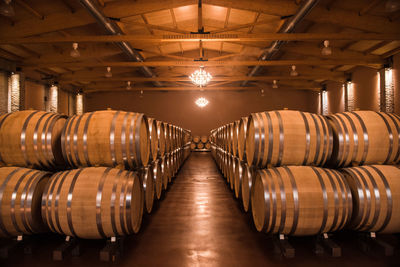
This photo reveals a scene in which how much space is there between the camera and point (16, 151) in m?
2.39

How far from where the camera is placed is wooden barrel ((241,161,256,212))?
2883 millimetres

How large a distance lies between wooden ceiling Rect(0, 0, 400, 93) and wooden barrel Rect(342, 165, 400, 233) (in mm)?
5989

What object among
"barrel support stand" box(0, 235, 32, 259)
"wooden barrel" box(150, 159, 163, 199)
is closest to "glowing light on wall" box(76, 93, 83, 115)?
"wooden barrel" box(150, 159, 163, 199)

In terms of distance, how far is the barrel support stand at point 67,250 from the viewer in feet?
6.47

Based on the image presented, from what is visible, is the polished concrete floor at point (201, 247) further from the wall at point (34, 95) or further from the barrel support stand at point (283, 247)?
the wall at point (34, 95)

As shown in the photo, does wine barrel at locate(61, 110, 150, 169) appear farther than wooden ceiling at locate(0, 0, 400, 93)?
No

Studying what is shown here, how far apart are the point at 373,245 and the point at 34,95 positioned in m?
14.5

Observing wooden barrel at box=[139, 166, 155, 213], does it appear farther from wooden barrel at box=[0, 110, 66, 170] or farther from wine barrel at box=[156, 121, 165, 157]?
wooden barrel at box=[0, 110, 66, 170]

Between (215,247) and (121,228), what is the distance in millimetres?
919

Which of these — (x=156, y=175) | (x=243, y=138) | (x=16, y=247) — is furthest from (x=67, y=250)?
(x=243, y=138)

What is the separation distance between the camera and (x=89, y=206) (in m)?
1.94

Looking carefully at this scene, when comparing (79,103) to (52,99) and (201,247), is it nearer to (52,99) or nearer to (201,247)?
(52,99)

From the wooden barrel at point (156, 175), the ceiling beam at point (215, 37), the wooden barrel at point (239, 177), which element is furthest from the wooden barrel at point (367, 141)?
the ceiling beam at point (215, 37)

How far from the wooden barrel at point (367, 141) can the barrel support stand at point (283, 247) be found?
1006 millimetres
